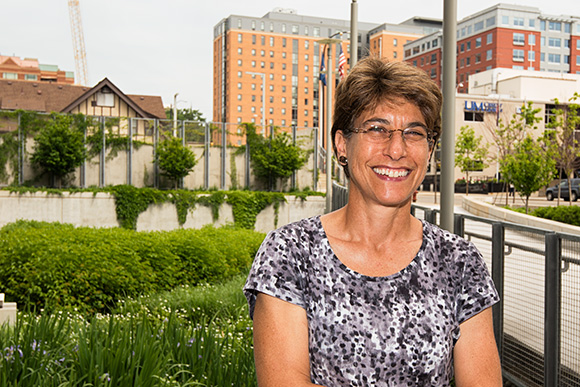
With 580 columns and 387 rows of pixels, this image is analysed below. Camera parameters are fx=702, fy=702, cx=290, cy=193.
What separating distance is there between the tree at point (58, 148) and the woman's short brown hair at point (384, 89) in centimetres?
3653

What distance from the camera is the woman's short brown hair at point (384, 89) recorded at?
7.14 feet

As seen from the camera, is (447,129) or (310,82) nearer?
(447,129)

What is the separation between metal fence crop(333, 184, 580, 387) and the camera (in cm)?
523

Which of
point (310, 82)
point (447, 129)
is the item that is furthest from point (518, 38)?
point (447, 129)

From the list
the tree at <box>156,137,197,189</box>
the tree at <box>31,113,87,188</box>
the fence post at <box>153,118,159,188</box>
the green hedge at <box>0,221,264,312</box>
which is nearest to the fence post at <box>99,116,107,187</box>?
the tree at <box>31,113,87,188</box>

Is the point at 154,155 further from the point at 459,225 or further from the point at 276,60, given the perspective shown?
the point at 276,60

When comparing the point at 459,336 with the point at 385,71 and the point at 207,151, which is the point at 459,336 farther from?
the point at 207,151

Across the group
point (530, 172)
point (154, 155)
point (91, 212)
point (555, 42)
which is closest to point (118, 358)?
point (530, 172)

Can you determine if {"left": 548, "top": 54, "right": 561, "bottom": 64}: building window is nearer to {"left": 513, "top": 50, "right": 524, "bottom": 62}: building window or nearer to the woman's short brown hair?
{"left": 513, "top": 50, "right": 524, "bottom": 62}: building window

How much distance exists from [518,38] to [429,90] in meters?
109

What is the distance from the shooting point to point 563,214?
25.1 m

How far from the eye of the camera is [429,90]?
7.20ft

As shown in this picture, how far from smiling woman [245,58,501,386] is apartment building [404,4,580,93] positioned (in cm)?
9888

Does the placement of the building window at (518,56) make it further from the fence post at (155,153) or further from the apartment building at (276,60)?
the fence post at (155,153)
